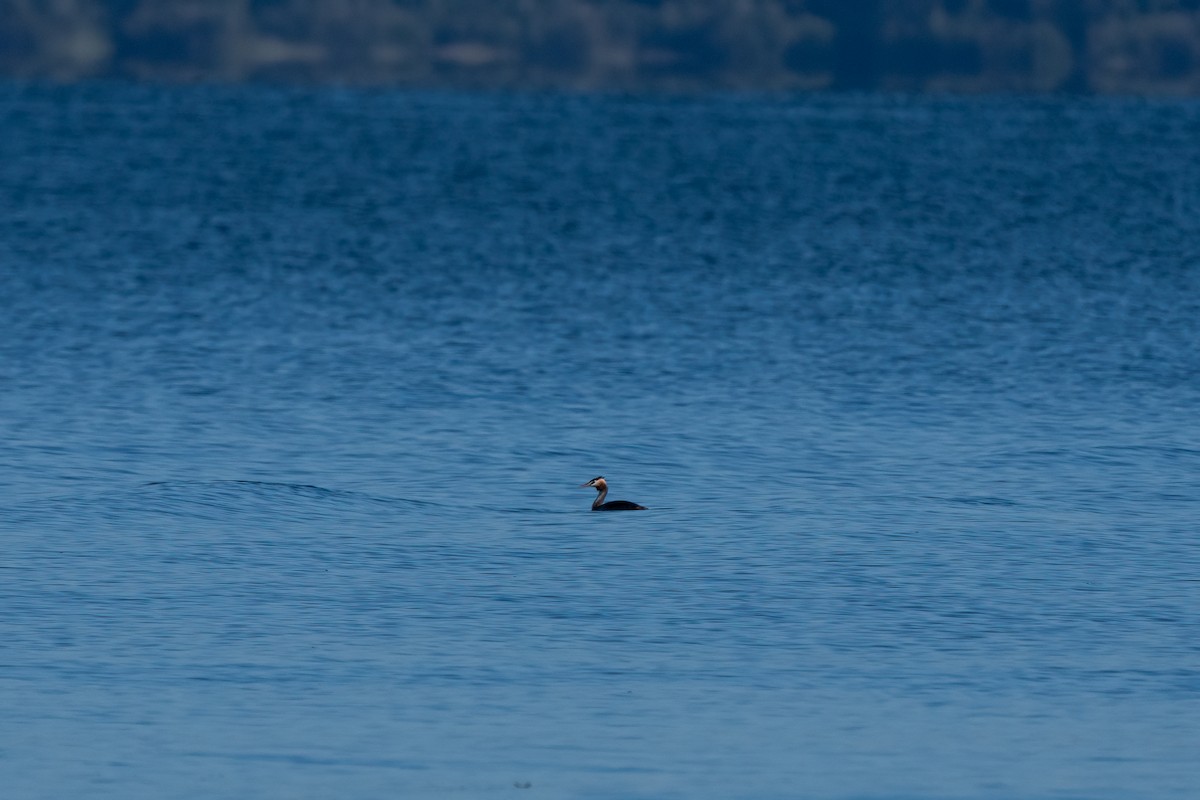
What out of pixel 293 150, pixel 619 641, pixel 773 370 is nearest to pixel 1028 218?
pixel 773 370

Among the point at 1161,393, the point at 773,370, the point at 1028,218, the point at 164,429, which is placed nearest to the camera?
the point at 164,429

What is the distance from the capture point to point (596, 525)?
78.5 ft

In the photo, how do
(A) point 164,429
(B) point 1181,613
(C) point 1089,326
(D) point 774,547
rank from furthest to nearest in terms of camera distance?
1. (C) point 1089,326
2. (A) point 164,429
3. (D) point 774,547
4. (B) point 1181,613

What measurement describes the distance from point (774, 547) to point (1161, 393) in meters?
14.2

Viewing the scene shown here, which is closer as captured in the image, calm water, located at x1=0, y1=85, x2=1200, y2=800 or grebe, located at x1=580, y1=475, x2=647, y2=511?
calm water, located at x1=0, y1=85, x2=1200, y2=800

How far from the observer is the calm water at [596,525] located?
15938mm

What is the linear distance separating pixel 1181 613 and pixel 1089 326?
2592 centimetres

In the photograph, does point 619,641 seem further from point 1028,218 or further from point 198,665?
point 1028,218

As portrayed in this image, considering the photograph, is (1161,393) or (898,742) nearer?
(898,742)

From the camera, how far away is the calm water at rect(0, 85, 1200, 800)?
52.3 ft

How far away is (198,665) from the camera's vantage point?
1792 centimetres

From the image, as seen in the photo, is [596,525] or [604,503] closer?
[596,525]

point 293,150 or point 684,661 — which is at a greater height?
point 684,661

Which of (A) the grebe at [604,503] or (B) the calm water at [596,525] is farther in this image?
(A) the grebe at [604,503]
